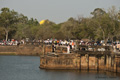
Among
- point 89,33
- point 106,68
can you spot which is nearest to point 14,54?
point 89,33

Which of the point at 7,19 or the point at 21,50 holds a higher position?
the point at 7,19

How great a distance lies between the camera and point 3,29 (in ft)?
414

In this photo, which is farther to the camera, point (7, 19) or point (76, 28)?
point (7, 19)

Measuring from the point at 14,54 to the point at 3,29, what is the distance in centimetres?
2636

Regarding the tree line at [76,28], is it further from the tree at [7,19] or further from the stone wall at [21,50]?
the stone wall at [21,50]

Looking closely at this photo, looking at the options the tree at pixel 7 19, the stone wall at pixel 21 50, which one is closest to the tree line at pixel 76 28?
the tree at pixel 7 19

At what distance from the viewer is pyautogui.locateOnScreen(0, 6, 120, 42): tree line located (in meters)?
93.7

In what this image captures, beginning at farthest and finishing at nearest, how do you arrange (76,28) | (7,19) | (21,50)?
(7,19) < (76,28) < (21,50)

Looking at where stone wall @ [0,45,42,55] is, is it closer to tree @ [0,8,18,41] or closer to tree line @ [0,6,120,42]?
tree line @ [0,6,120,42]

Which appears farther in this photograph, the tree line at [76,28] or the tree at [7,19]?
the tree at [7,19]

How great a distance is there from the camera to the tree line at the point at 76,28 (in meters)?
93.7

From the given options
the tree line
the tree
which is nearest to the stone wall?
the tree line

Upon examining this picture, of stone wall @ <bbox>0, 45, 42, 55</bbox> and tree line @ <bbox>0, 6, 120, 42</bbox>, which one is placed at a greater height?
tree line @ <bbox>0, 6, 120, 42</bbox>

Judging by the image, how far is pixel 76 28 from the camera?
385 feet
